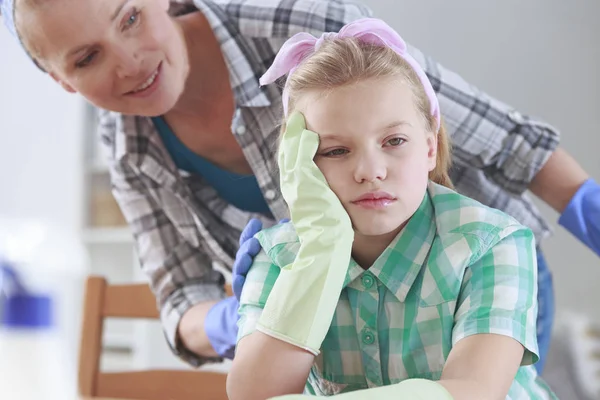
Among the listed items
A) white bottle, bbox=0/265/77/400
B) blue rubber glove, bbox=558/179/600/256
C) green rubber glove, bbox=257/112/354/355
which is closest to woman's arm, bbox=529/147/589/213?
blue rubber glove, bbox=558/179/600/256

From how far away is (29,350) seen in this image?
16.6 inches

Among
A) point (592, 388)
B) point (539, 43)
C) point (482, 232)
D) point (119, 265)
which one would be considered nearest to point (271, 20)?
point (539, 43)

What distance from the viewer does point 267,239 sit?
0.61m

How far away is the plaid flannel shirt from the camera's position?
73 centimetres

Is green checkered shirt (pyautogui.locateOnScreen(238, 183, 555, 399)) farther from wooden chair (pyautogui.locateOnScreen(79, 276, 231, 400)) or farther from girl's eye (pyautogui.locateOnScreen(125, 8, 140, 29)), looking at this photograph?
wooden chair (pyautogui.locateOnScreen(79, 276, 231, 400))

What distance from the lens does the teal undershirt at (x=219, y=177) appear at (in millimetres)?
885

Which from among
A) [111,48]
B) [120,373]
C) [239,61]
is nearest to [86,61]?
[111,48]

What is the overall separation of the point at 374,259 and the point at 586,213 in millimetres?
252

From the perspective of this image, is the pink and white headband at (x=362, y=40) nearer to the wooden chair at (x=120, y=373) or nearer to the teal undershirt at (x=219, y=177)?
the teal undershirt at (x=219, y=177)

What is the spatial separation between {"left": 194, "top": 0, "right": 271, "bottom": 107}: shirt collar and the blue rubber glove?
13.3 inches

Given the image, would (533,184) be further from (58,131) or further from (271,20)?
(58,131)

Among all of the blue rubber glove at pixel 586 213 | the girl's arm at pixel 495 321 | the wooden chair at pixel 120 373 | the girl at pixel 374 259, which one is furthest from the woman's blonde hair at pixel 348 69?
the wooden chair at pixel 120 373

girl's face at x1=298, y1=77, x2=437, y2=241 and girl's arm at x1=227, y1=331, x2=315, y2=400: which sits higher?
girl's face at x1=298, y1=77, x2=437, y2=241

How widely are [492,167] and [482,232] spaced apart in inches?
8.9
